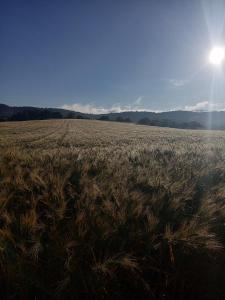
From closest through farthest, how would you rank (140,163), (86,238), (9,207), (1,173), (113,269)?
(113,269) < (86,238) < (9,207) < (1,173) < (140,163)

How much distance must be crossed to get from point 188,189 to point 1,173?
3.99m

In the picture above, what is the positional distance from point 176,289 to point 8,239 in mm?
1943

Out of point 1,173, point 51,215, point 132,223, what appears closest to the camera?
point 132,223

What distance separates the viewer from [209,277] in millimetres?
2707

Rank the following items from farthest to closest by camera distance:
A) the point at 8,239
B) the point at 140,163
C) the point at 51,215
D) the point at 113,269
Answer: the point at 140,163
the point at 51,215
the point at 8,239
the point at 113,269

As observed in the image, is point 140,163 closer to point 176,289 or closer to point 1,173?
point 1,173

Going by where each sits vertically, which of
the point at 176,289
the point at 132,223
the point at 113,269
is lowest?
the point at 176,289

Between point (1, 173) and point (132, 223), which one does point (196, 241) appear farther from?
point (1, 173)

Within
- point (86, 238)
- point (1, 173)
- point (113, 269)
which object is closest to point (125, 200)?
point (86, 238)

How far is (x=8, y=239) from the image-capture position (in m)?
2.63

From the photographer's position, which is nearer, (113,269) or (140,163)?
(113,269)

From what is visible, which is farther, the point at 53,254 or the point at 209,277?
the point at 209,277

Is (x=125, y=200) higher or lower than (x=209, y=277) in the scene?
higher

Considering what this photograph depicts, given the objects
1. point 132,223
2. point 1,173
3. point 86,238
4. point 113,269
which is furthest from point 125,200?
point 1,173
